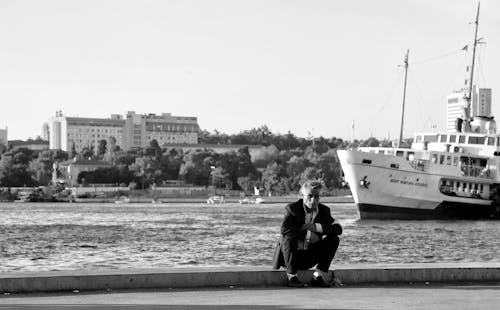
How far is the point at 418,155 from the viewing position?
7462cm

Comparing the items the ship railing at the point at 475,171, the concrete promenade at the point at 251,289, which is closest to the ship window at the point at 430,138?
the ship railing at the point at 475,171

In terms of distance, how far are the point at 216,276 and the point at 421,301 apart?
2.87m

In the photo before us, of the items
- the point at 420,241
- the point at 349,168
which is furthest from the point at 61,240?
the point at 349,168

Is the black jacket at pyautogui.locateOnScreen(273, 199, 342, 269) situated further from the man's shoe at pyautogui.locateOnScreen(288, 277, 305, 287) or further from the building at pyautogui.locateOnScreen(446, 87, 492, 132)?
the building at pyautogui.locateOnScreen(446, 87, 492, 132)

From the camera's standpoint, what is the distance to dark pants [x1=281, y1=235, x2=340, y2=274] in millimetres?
13977

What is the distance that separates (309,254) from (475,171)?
63.5 m

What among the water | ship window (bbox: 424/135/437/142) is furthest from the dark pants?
ship window (bbox: 424/135/437/142)

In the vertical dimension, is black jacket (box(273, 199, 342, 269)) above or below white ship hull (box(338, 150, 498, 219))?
above

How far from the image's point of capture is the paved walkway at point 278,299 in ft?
39.9

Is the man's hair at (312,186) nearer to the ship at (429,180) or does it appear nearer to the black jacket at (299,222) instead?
the black jacket at (299,222)

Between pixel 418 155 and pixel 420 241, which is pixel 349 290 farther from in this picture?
pixel 418 155

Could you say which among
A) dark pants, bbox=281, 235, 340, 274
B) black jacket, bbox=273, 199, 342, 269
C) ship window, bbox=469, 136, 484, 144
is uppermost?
ship window, bbox=469, 136, 484, 144

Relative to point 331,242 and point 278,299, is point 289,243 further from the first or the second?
point 278,299

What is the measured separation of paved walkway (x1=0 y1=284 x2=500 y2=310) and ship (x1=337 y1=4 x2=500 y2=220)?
6003cm
